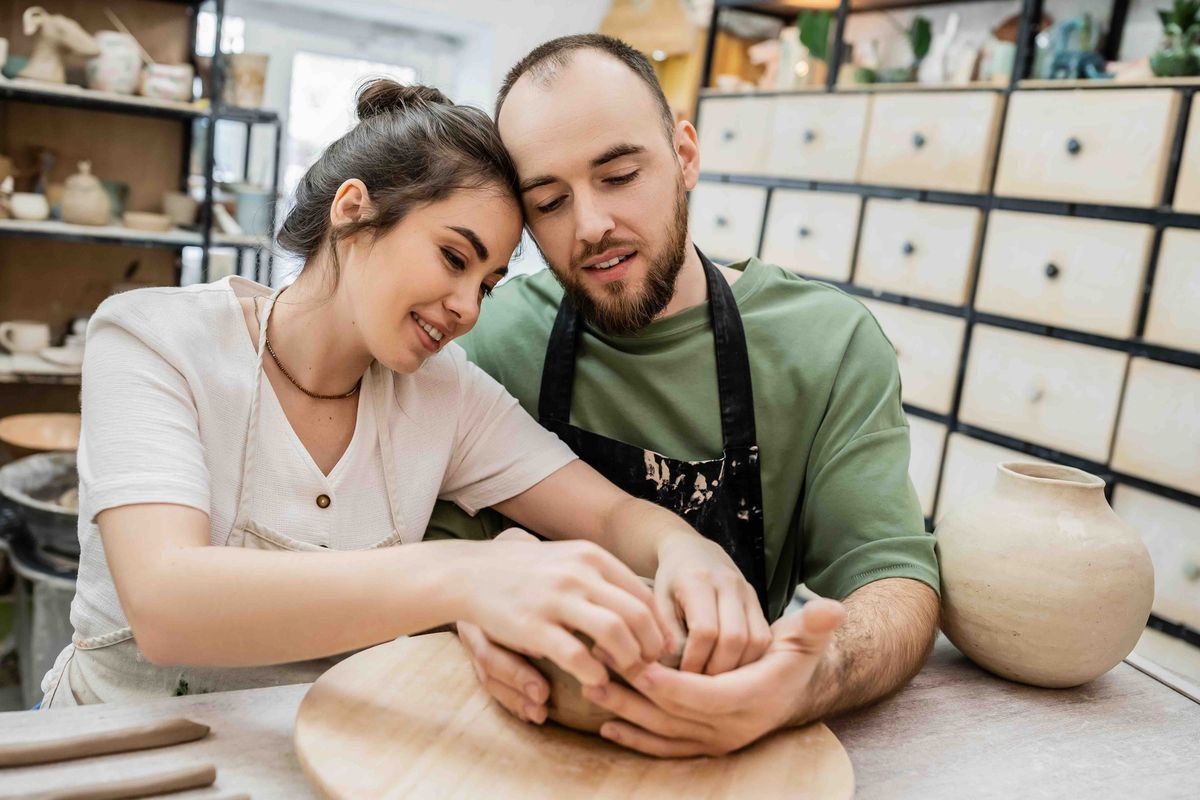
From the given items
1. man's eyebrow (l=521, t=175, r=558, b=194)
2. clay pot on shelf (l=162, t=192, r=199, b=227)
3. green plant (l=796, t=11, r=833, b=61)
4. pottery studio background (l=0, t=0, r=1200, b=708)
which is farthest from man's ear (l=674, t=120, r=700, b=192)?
clay pot on shelf (l=162, t=192, r=199, b=227)

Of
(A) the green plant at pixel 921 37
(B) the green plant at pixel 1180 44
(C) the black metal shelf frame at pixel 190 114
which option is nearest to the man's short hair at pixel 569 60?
(B) the green plant at pixel 1180 44

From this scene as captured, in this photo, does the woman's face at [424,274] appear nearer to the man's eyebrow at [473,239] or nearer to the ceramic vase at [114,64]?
the man's eyebrow at [473,239]

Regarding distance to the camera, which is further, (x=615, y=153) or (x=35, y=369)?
(x=35, y=369)

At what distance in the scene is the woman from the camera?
93 cm

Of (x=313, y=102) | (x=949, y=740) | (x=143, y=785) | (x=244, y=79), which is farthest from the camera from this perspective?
(x=313, y=102)

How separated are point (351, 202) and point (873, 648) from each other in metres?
0.83

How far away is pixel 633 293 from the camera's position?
4.89 feet

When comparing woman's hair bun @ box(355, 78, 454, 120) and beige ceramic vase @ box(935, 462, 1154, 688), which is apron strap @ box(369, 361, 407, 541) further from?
beige ceramic vase @ box(935, 462, 1154, 688)

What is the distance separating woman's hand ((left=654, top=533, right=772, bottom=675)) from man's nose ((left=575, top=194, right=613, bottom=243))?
1.61 ft

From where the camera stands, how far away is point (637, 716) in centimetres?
87

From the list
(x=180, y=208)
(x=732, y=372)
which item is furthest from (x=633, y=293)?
(x=180, y=208)

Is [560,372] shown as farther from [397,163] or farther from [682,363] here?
[397,163]

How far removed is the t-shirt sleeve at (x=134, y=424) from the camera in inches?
39.2

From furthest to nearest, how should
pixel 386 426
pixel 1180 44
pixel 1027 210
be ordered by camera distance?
pixel 1027 210 → pixel 1180 44 → pixel 386 426
